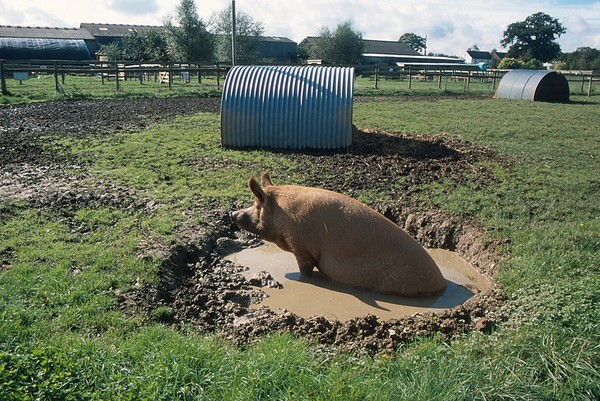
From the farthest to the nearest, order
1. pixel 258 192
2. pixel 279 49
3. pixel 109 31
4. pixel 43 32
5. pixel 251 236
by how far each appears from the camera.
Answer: pixel 279 49 → pixel 109 31 → pixel 43 32 → pixel 251 236 → pixel 258 192

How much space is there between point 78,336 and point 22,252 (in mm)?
2224

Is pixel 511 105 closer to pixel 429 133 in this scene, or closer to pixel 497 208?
pixel 429 133

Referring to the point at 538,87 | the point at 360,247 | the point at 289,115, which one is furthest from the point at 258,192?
the point at 538,87

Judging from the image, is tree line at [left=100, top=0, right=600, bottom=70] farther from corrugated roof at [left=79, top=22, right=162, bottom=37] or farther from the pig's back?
the pig's back

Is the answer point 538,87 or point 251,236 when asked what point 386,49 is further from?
point 251,236

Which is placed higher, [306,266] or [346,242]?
[346,242]

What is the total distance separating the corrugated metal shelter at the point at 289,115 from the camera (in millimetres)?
11914

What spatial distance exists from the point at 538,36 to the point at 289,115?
85.4m

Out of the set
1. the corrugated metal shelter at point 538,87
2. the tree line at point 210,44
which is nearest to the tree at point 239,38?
the tree line at point 210,44

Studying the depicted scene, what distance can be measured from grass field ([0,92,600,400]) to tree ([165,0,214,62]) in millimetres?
36639

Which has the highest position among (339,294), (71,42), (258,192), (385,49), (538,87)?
(385,49)

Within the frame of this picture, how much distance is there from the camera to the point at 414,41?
12950 centimetres

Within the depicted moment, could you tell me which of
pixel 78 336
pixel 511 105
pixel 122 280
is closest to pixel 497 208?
pixel 122 280

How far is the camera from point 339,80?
40.9 ft
